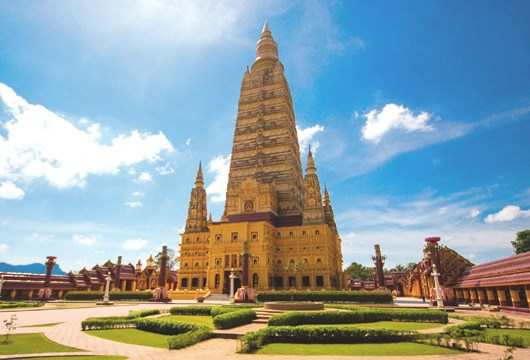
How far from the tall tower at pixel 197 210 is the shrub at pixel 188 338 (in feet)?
146

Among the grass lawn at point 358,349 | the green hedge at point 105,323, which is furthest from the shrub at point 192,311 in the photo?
the grass lawn at point 358,349

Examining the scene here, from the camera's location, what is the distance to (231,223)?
165ft

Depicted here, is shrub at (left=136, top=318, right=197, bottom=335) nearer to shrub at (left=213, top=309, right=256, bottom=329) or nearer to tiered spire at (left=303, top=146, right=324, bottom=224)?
shrub at (left=213, top=309, right=256, bottom=329)

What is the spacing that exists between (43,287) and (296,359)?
44.4 metres

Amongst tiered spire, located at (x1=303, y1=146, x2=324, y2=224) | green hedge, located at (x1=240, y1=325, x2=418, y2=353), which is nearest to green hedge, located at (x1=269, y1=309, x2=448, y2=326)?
green hedge, located at (x1=240, y1=325, x2=418, y2=353)

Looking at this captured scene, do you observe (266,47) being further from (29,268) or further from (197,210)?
(29,268)

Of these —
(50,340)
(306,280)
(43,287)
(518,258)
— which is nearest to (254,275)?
(306,280)

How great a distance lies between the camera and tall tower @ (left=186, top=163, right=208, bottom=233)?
56.1 meters

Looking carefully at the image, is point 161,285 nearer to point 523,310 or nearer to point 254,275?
point 254,275

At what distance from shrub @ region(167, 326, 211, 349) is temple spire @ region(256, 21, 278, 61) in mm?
65729

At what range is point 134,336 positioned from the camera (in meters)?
12.8

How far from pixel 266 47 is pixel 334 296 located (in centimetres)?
5754

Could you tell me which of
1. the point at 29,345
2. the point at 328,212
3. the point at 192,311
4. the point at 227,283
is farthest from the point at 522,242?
the point at 29,345

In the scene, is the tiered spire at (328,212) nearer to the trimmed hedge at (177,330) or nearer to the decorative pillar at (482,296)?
the decorative pillar at (482,296)
